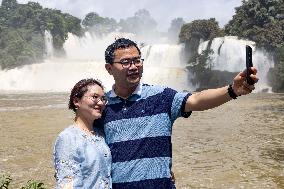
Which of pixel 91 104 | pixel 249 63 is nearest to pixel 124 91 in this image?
→ pixel 91 104

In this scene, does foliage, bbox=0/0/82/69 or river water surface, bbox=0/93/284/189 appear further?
foliage, bbox=0/0/82/69

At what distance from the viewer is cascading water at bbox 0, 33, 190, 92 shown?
1727 inches

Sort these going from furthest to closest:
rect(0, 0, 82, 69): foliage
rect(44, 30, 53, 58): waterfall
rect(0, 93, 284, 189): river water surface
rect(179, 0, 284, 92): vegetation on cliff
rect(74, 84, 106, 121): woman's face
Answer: rect(44, 30, 53, 58): waterfall < rect(0, 0, 82, 69): foliage < rect(179, 0, 284, 92): vegetation on cliff < rect(0, 93, 284, 189): river water surface < rect(74, 84, 106, 121): woman's face

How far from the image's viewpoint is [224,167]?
37.1 feet

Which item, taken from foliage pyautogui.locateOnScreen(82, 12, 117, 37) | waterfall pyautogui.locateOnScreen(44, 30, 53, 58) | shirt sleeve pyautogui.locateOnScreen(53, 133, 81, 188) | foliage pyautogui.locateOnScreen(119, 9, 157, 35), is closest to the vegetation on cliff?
waterfall pyautogui.locateOnScreen(44, 30, 53, 58)

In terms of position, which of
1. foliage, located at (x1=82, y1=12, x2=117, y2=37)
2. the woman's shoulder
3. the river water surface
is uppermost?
foliage, located at (x1=82, y1=12, x2=117, y2=37)

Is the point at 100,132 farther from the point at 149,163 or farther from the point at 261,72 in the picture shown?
the point at 261,72

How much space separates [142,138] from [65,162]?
533mm

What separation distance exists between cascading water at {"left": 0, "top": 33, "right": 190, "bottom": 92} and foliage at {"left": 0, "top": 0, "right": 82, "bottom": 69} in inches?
214

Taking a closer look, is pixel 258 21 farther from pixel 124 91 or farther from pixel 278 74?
pixel 124 91

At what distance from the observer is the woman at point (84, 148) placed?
8.47 ft

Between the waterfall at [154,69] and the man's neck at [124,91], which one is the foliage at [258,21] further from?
the man's neck at [124,91]

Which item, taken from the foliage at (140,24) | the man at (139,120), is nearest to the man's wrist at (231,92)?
the man at (139,120)

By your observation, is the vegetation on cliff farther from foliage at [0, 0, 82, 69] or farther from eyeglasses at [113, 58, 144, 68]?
eyeglasses at [113, 58, 144, 68]
